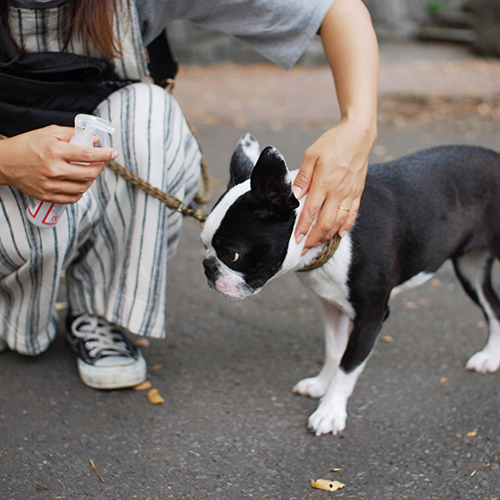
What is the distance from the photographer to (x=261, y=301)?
2803mm

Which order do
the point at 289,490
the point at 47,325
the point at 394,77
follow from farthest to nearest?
the point at 394,77, the point at 47,325, the point at 289,490

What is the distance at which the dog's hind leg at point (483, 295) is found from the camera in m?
2.23

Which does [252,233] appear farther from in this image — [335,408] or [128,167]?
[335,408]

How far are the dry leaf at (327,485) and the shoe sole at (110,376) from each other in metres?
0.77

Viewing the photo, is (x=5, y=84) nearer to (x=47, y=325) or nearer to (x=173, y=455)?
(x=47, y=325)

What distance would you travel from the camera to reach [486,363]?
2.23 meters

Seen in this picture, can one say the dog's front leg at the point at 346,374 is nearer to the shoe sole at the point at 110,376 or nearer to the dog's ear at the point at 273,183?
the dog's ear at the point at 273,183

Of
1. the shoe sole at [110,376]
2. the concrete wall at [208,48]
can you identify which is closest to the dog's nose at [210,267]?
the shoe sole at [110,376]

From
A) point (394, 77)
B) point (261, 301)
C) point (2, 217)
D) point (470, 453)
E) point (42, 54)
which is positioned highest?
point (42, 54)

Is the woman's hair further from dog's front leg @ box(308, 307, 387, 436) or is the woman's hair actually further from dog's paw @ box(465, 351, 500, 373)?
dog's paw @ box(465, 351, 500, 373)

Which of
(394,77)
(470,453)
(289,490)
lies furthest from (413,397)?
(394,77)

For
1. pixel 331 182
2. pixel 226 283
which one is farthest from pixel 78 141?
pixel 331 182

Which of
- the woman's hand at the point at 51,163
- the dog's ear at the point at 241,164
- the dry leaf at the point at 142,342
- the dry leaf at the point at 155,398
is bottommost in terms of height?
the dry leaf at the point at 142,342

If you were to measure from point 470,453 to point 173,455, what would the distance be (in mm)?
918
